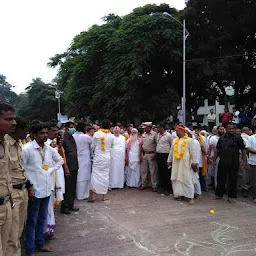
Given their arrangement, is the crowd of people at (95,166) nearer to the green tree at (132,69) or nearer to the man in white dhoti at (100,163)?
the man in white dhoti at (100,163)

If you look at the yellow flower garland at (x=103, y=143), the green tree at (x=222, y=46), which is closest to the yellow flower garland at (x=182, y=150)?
the yellow flower garland at (x=103, y=143)

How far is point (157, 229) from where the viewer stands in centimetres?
555

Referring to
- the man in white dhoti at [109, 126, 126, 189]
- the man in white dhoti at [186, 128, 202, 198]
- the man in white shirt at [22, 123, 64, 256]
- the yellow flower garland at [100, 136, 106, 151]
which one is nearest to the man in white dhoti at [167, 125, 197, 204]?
the man in white dhoti at [186, 128, 202, 198]

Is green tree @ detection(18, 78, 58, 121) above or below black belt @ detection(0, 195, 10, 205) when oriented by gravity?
above

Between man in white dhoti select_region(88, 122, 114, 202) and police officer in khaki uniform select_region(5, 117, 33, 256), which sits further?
man in white dhoti select_region(88, 122, 114, 202)

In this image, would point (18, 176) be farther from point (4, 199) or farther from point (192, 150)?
point (192, 150)

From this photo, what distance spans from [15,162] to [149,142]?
549cm

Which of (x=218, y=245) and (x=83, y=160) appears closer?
(x=218, y=245)

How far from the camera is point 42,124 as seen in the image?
4492 millimetres

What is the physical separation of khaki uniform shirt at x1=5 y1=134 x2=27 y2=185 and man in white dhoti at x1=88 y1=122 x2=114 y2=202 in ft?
12.8

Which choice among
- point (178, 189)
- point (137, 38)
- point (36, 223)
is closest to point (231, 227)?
point (178, 189)

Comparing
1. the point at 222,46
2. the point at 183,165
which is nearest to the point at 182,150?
the point at 183,165

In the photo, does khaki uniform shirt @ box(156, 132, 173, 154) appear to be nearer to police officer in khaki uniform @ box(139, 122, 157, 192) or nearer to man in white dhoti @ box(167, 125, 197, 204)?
police officer in khaki uniform @ box(139, 122, 157, 192)

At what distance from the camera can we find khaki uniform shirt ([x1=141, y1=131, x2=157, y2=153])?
8.88 meters
